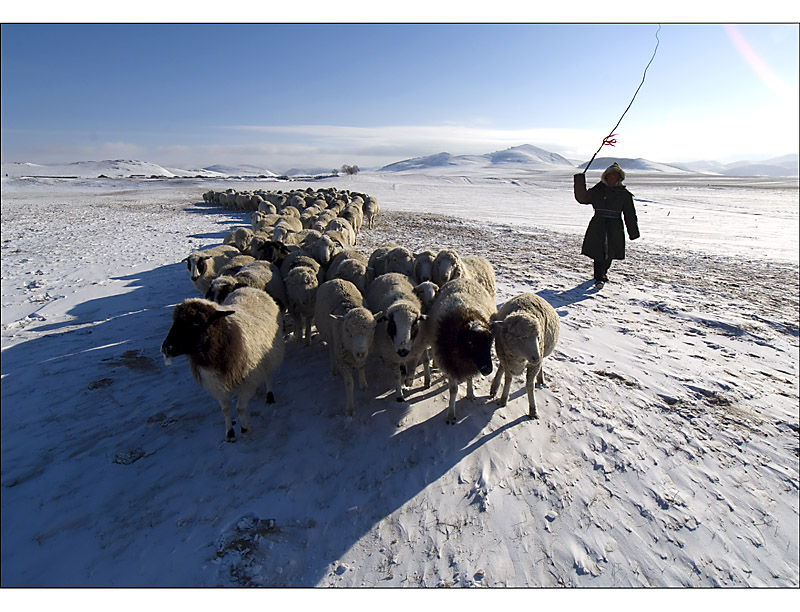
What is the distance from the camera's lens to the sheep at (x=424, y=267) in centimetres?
722

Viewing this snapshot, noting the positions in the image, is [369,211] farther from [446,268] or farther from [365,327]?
[365,327]

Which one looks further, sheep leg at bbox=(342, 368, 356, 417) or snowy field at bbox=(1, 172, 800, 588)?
sheep leg at bbox=(342, 368, 356, 417)

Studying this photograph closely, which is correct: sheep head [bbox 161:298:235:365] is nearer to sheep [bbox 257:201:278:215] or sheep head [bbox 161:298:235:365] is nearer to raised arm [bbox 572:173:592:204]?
raised arm [bbox 572:173:592:204]

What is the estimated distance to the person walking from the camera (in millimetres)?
10008

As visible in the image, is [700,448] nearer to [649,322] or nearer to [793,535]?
[793,535]

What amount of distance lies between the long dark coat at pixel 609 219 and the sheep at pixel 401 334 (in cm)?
638

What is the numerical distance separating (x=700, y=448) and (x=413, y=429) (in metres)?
3.26

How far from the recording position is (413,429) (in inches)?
189

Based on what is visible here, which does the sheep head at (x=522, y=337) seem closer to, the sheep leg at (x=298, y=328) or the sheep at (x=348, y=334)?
the sheep at (x=348, y=334)

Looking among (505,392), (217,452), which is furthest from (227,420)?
(505,392)

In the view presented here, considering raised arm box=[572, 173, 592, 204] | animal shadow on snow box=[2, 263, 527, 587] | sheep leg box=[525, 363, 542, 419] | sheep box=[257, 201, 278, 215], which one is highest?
raised arm box=[572, 173, 592, 204]

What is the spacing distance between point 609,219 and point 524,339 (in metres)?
7.38

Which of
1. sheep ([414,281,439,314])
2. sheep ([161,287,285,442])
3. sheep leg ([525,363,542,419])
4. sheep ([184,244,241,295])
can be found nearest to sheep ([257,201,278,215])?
sheep ([184,244,241,295])

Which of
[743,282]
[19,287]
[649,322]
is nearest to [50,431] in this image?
[19,287]
